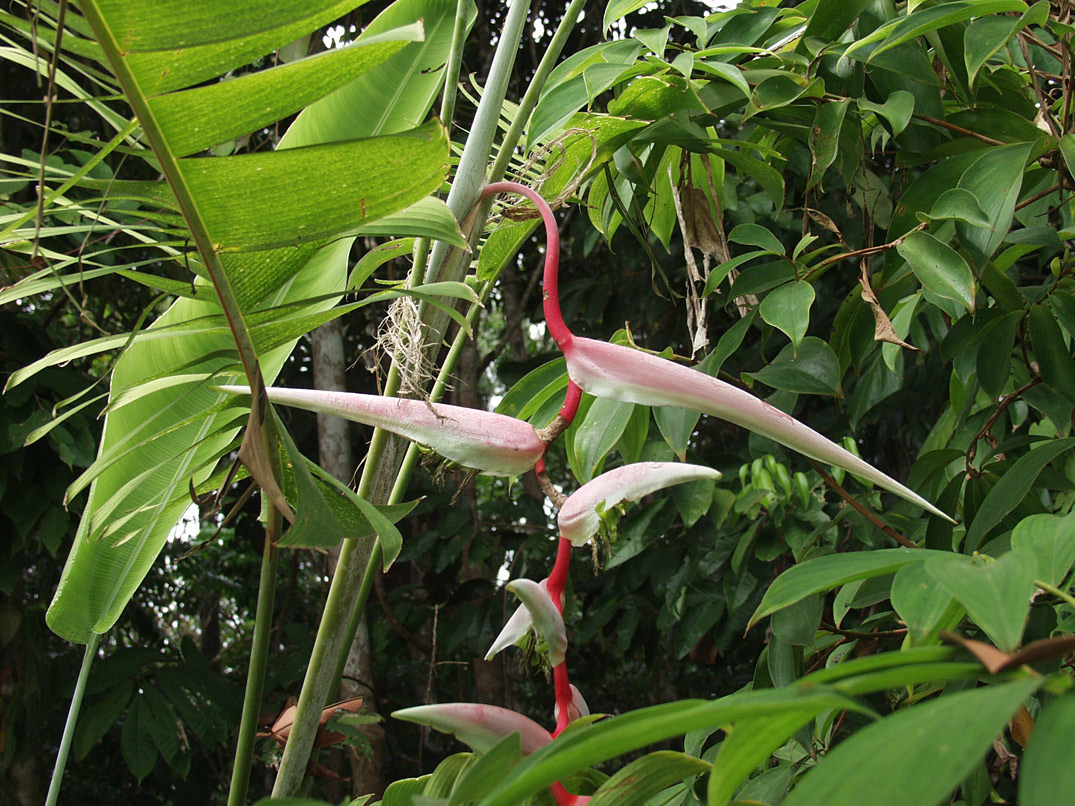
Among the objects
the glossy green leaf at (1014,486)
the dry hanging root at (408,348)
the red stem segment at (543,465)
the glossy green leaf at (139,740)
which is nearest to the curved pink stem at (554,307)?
the red stem segment at (543,465)

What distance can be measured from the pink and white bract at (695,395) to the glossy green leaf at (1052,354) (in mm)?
359

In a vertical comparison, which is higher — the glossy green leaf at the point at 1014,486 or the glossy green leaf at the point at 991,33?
the glossy green leaf at the point at 991,33

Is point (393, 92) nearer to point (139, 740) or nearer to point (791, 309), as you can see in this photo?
point (791, 309)

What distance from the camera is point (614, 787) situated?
0.35 metres

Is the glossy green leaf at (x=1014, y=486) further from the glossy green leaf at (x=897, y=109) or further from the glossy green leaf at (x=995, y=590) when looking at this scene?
the glossy green leaf at (x=995, y=590)

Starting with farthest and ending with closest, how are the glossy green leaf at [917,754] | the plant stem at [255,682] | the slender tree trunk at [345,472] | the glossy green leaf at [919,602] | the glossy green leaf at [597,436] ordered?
the slender tree trunk at [345,472] < the glossy green leaf at [597,436] < the plant stem at [255,682] < the glossy green leaf at [919,602] < the glossy green leaf at [917,754]

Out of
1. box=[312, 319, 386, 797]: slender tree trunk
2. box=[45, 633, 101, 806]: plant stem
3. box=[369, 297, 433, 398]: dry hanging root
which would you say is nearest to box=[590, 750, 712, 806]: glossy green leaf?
box=[369, 297, 433, 398]: dry hanging root

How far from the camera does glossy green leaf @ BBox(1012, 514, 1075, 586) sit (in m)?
0.30

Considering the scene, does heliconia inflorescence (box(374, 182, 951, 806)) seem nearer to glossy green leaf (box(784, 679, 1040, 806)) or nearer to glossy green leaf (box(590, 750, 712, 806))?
glossy green leaf (box(590, 750, 712, 806))

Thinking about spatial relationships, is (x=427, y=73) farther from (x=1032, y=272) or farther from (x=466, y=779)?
(x=1032, y=272)

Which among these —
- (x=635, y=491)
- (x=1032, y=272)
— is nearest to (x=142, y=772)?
(x=635, y=491)

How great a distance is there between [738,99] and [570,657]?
213 cm

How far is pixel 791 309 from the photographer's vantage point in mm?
557

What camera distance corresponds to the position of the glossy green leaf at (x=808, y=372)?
1.90 feet
